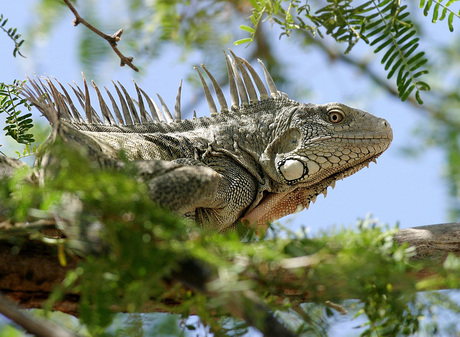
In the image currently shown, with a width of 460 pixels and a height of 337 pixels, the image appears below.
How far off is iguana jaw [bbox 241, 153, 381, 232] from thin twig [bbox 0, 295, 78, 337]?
2334 millimetres

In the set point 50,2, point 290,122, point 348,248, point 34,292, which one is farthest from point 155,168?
point 50,2

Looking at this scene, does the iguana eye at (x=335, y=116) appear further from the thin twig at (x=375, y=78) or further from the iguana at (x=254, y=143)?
the thin twig at (x=375, y=78)

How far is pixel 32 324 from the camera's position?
1.32 metres

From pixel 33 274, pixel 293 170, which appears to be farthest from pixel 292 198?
pixel 33 274

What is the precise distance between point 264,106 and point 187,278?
2589 millimetres

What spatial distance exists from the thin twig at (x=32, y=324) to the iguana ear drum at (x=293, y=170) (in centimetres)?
239

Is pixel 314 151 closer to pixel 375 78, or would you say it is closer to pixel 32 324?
pixel 32 324

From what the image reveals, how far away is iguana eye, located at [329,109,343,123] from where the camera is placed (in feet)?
12.4

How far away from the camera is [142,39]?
606 cm

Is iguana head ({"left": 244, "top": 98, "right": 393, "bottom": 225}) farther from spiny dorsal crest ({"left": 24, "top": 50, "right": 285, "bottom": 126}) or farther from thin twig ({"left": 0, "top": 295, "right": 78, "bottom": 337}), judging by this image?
thin twig ({"left": 0, "top": 295, "right": 78, "bottom": 337})

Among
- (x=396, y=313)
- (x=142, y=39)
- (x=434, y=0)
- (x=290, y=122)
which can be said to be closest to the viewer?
(x=396, y=313)

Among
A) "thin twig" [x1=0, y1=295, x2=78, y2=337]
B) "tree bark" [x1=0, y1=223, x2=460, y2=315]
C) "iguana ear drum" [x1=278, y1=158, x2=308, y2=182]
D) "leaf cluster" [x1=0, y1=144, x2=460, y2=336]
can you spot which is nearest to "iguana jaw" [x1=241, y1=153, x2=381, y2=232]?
"iguana ear drum" [x1=278, y1=158, x2=308, y2=182]

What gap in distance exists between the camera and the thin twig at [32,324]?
1.29 metres

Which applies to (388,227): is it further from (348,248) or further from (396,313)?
(348,248)
